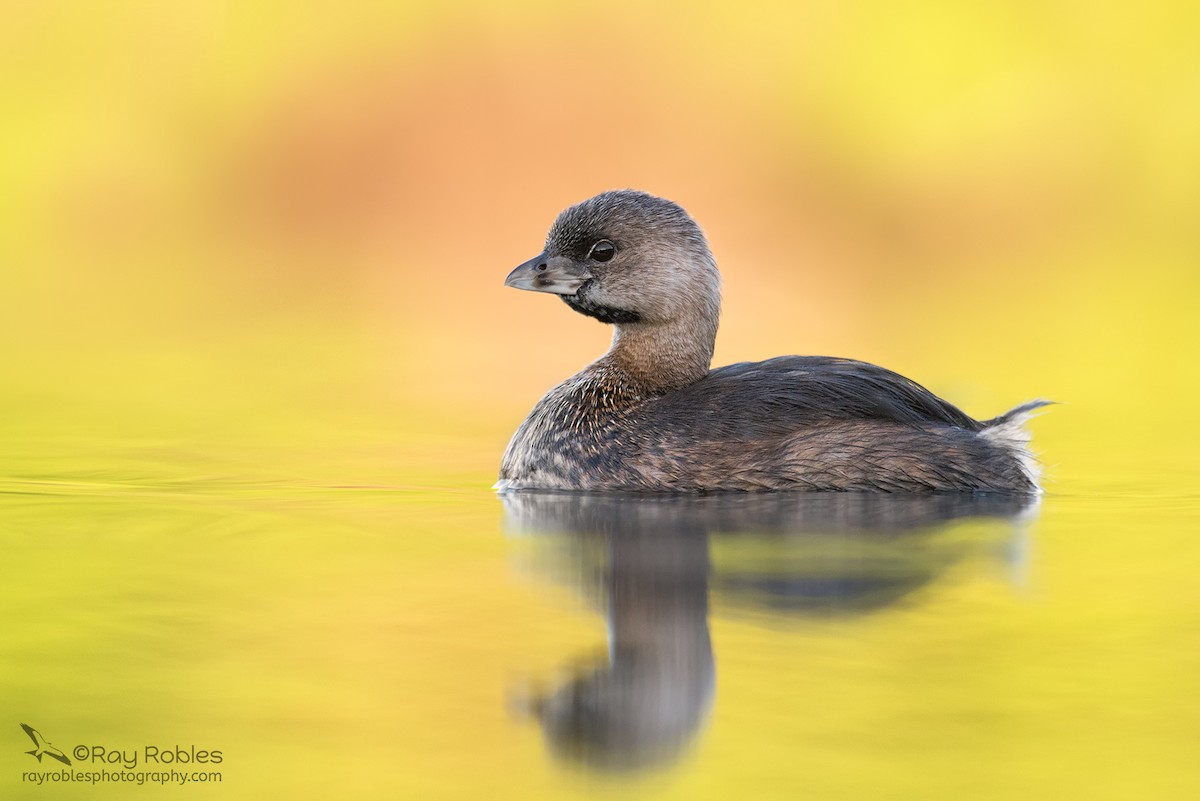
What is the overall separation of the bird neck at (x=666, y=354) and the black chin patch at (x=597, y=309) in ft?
0.19

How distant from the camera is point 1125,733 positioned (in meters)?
4.32

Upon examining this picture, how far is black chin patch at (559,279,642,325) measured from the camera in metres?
8.49

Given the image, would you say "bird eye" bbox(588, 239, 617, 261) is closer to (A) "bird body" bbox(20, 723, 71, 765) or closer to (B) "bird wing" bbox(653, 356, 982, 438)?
(B) "bird wing" bbox(653, 356, 982, 438)

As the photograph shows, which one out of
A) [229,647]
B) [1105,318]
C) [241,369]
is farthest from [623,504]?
[1105,318]

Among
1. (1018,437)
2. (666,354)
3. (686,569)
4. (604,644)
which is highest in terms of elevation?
(666,354)

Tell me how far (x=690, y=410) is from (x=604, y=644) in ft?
9.31

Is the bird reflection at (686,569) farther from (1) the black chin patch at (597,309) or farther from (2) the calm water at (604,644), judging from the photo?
(1) the black chin patch at (597,309)

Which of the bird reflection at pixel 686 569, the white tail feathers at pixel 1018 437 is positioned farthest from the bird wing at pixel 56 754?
the white tail feathers at pixel 1018 437

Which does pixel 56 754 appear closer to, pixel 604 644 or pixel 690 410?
pixel 604 644

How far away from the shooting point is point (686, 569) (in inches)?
247

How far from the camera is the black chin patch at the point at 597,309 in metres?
8.49

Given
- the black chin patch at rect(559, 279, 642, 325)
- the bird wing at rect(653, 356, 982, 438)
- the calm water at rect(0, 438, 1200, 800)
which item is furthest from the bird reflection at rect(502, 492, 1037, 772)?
the black chin patch at rect(559, 279, 642, 325)

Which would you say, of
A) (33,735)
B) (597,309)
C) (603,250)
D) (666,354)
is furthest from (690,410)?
(33,735)

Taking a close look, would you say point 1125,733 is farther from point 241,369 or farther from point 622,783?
point 241,369
